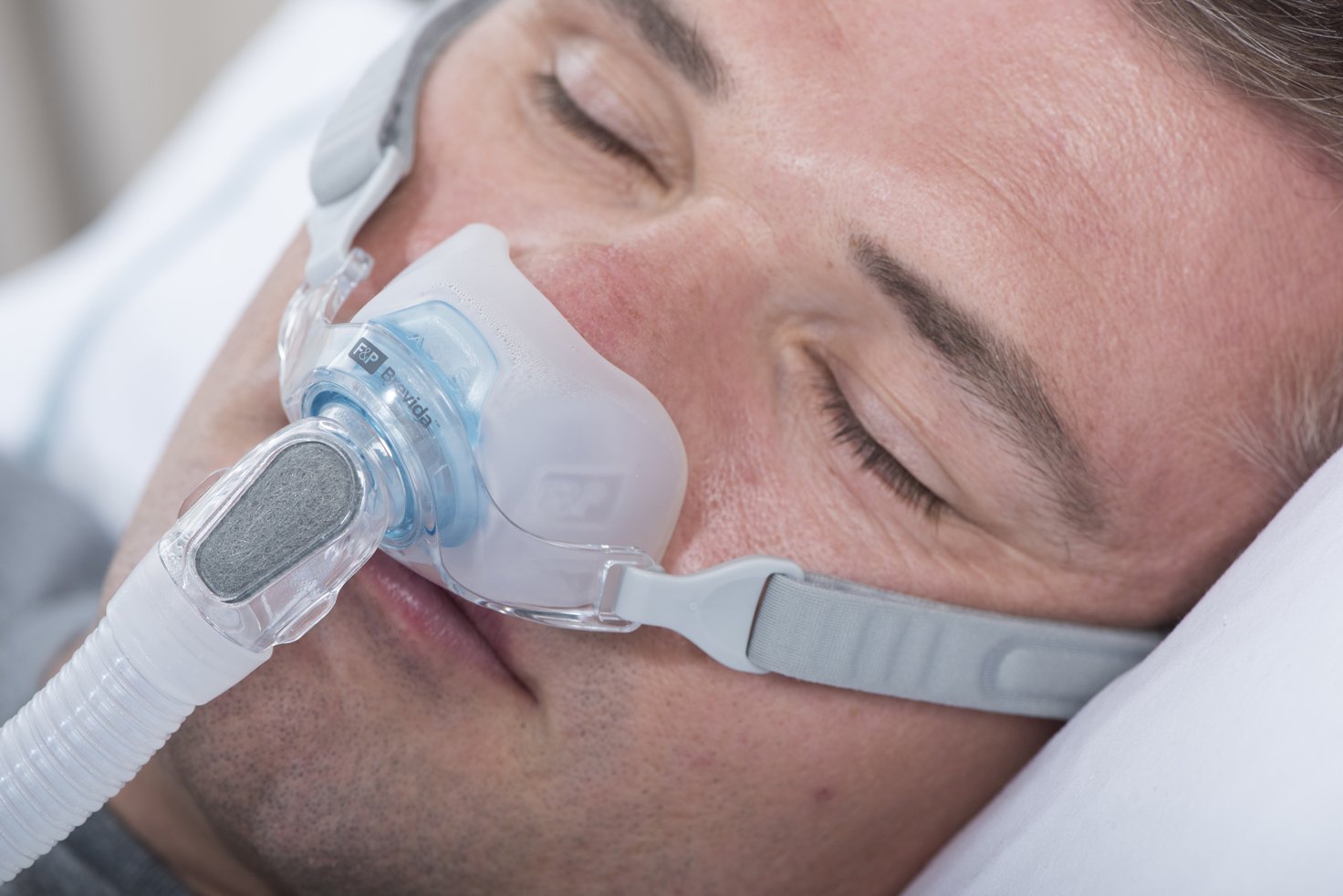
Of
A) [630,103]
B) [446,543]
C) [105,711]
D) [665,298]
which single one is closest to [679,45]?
[630,103]

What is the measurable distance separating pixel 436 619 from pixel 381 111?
51 cm

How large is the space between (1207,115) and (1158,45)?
2.7 inches

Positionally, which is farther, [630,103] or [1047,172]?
[630,103]

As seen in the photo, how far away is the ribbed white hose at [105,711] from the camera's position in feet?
2.82

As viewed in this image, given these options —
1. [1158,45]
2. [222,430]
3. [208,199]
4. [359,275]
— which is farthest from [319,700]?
[208,199]

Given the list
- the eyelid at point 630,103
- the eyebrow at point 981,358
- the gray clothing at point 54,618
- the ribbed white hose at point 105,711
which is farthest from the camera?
the gray clothing at point 54,618

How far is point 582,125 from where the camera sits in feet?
3.81

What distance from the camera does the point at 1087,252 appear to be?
101cm

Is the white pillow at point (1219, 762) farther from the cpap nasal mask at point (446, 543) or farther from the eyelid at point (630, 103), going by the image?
the eyelid at point (630, 103)

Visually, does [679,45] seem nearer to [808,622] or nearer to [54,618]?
[808,622]

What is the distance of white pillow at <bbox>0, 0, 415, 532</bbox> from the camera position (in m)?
2.11

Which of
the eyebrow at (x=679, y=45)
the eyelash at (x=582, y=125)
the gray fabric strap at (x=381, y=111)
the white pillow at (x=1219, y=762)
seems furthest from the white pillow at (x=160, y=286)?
the white pillow at (x=1219, y=762)

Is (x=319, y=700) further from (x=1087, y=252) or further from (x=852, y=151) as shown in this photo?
(x=1087, y=252)

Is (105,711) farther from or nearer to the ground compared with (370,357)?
nearer to the ground
